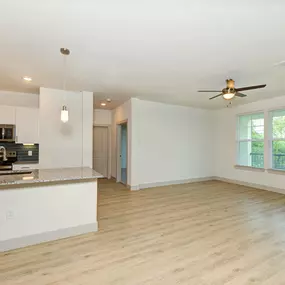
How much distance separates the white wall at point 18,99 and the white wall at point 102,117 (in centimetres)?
236

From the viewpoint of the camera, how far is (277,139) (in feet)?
19.0

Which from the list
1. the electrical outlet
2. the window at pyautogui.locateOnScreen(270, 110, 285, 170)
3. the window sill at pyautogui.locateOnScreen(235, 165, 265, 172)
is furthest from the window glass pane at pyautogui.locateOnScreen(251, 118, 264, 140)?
the electrical outlet

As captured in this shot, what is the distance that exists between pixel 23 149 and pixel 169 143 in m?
4.25

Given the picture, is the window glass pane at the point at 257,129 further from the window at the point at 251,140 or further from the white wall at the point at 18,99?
the white wall at the point at 18,99

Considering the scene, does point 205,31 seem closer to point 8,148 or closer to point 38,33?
point 38,33

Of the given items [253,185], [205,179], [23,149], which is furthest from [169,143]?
[23,149]

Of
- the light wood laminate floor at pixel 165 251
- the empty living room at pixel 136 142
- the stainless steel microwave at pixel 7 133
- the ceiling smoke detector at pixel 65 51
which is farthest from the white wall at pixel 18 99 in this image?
the light wood laminate floor at pixel 165 251

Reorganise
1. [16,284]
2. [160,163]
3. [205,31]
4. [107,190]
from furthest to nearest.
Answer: [160,163], [107,190], [205,31], [16,284]

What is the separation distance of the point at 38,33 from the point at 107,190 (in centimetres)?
433

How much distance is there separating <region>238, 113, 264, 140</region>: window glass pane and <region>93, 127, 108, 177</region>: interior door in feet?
15.9

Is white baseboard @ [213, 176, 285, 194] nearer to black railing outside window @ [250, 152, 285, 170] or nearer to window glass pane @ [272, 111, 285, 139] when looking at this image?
black railing outside window @ [250, 152, 285, 170]

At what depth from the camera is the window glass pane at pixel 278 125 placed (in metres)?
5.71

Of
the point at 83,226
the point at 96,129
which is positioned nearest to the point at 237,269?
the point at 83,226

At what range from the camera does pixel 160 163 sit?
6.47 m
